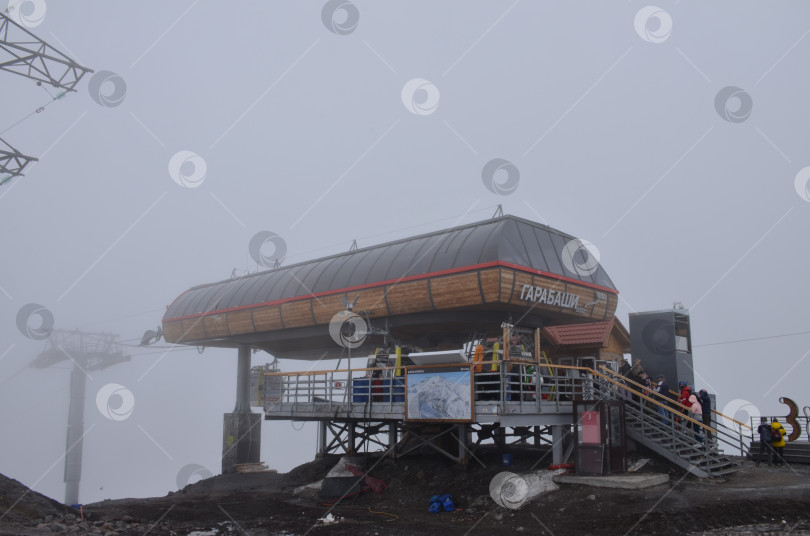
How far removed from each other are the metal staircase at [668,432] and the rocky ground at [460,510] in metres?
0.36

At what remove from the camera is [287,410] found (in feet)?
72.2

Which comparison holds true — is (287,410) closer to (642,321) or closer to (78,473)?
(642,321)

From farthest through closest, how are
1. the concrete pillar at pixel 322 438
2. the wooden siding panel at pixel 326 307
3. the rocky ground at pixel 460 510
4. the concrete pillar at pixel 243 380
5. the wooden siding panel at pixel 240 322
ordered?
the concrete pillar at pixel 243 380, the wooden siding panel at pixel 240 322, the concrete pillar at pixel 322 438, the wooden siding panel at pixel 326 307, the rocky ground at pixel 460 510

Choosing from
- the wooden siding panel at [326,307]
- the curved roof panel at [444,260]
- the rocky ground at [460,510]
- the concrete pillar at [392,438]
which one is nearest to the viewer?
the rocky ground at [460,510]

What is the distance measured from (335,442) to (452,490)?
6979mm

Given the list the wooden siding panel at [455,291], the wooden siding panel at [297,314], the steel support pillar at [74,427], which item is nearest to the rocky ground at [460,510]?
the wooden siding panel at [455,291]

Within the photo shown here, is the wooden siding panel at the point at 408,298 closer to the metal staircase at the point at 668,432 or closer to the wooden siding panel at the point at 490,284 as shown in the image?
the wooden siding panel at the point at 490,284

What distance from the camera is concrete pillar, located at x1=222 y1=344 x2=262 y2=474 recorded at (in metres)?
30.9

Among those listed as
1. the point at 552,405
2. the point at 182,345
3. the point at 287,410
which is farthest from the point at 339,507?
the point at 182,345

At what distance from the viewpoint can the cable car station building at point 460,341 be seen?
16.7 metres

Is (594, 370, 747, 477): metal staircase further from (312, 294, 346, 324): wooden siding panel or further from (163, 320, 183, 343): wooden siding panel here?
(163, 320, 183, 343): wooden siding panel

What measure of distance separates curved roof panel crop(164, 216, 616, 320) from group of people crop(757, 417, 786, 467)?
21.1 feet

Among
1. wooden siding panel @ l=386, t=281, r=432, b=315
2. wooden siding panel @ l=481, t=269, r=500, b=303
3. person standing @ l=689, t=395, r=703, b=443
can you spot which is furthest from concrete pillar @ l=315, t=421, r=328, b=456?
person standing @ l=689, t=395, r=703, b=443

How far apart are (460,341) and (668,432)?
794cm
